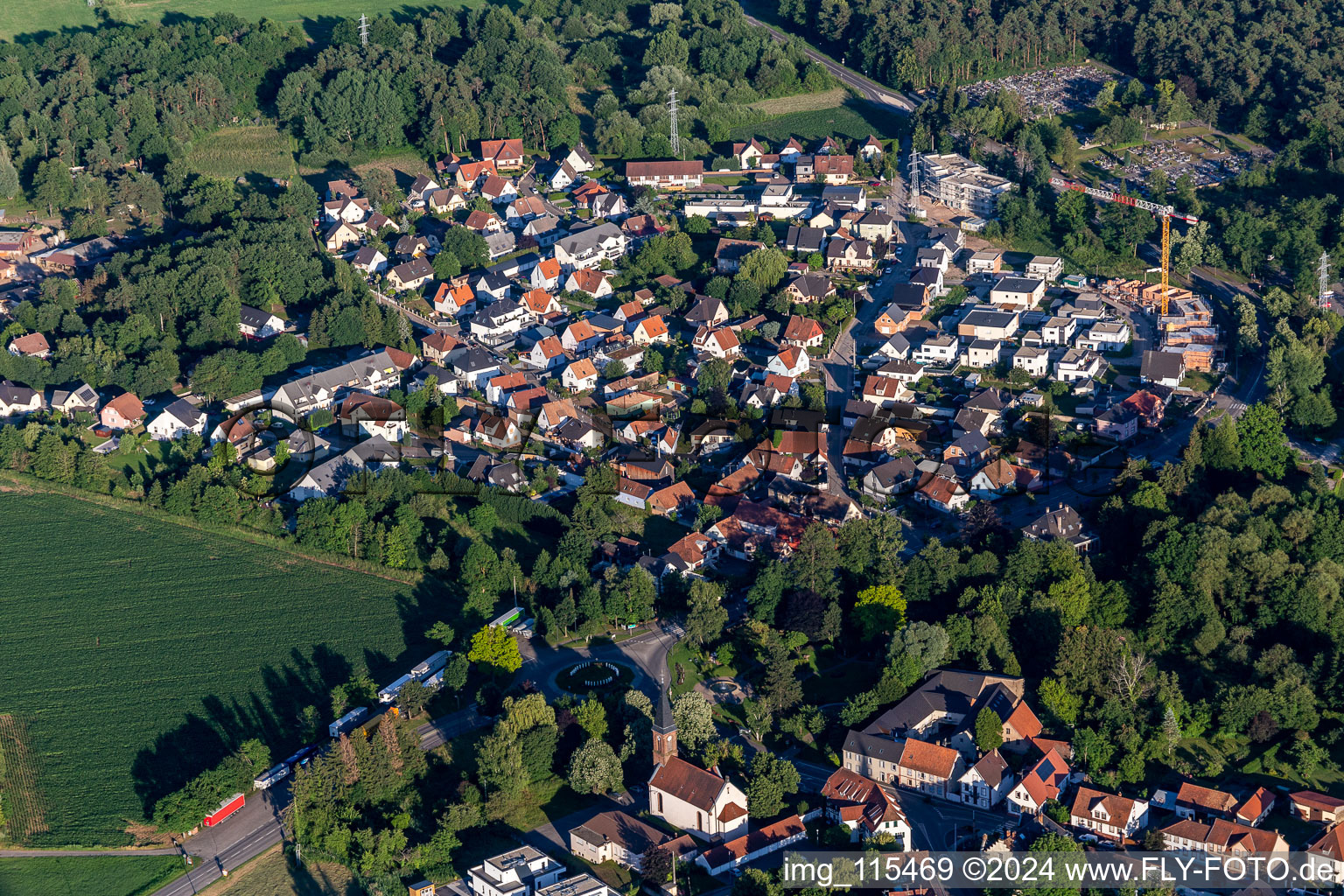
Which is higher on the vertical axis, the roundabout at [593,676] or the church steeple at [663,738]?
the church steeple at [663,738]

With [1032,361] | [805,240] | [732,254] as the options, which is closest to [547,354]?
[732,254]

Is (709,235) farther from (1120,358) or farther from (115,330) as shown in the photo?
(115,330)

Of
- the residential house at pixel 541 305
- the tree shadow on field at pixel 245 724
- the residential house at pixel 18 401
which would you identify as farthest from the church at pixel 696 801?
the residential house at pixel 18 401

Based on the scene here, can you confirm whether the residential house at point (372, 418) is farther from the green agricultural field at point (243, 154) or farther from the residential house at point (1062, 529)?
the green agricultural field at point (243, 154)

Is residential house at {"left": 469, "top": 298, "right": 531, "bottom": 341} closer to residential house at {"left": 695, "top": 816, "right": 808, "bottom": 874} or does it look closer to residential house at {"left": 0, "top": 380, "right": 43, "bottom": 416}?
residential house at {"left": 0, "top": 380, "right": 43, "bottom": 416}

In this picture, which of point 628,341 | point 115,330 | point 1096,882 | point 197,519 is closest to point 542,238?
point 628,341

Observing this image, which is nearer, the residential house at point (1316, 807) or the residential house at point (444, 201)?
the residential house at point (1316, 807)

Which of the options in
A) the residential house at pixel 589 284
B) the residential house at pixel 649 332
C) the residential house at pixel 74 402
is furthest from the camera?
the residential house at pixel 589 284
